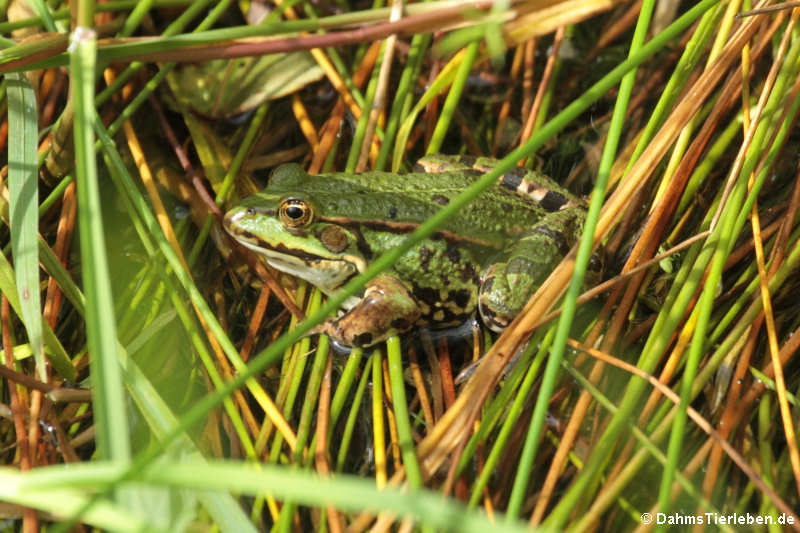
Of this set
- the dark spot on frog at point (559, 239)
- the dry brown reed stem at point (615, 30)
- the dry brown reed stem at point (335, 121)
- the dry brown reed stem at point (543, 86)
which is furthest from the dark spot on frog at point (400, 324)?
the dry brown reed stem at point (615, 30)

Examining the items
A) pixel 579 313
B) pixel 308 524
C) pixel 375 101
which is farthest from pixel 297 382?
pixel 375 101

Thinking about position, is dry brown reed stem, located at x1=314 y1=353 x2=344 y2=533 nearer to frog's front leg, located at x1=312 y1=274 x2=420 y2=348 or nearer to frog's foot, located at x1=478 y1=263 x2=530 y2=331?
frog's front leg, located at x1=312 y1=274 x2=420 y2=348

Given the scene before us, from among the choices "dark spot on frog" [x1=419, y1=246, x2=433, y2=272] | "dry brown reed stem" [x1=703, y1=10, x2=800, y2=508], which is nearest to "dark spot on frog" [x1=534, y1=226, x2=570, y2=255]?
"dark spot on frog" [x1=419, y1=246, x2=433, y2=272]

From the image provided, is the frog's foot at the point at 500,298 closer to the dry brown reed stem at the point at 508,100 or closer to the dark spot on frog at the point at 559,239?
the dark spot on frog at the point at 559,239

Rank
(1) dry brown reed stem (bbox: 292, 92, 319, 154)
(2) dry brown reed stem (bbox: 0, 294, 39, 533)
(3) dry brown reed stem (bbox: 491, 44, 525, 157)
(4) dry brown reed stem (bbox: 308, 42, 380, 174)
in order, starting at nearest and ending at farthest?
(2) dry brown reed stem (bbox: 0, 294, 39, 533), (4) dry brown reed stem (bbox: 308, 42, 380, 174), (1) dry brown reed stem (bbox: 292, 92, 319, 154), (3) dry brown reed stem (bbox: 491, 44, 525, 157)

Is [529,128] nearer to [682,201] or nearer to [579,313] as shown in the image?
[682,201]

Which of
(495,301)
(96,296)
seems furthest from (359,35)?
(495,301)
